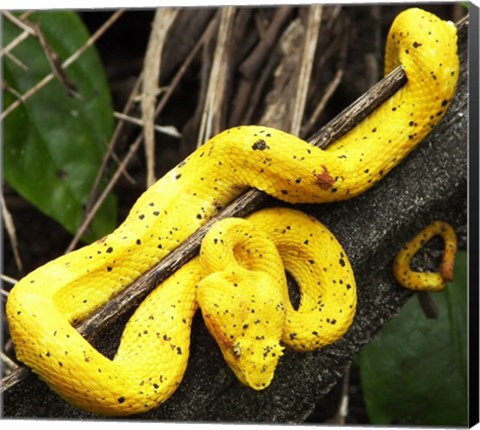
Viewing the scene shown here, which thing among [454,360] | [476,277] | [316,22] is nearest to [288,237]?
[476,277]

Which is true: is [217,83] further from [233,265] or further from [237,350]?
[237,350]

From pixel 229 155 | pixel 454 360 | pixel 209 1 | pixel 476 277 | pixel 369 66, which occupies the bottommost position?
pixel 454 360

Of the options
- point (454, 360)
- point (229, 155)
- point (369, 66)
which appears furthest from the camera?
point (369, 66)

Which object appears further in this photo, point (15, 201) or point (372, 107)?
point (15, 201)

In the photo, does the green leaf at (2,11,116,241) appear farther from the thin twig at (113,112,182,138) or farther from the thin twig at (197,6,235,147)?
the thin twig at (197,6,235,147)

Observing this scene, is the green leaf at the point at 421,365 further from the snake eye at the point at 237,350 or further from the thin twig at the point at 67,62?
the thin twig at the point at 67,62

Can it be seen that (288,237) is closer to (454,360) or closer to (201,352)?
(201,352)

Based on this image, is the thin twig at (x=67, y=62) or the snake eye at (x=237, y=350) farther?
the thin twig at (x=67, y=62)

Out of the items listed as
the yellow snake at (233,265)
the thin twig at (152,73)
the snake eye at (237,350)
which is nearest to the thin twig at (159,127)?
the thin twig at (152,73)

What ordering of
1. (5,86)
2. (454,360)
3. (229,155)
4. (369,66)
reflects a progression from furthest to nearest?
(369,66) → (5,86) → (454,360) → (229,155)
